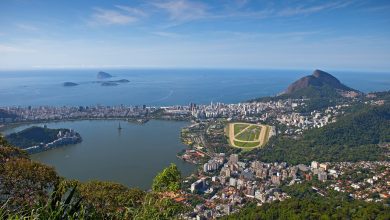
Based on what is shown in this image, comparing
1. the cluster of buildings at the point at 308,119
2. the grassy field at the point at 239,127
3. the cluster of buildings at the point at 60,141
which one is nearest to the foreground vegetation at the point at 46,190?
the cluster of buildings at the point at 60,141

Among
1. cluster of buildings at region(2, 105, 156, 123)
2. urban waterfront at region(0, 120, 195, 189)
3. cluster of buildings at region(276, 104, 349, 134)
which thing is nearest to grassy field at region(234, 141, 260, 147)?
urban waterfront at region(0, 120, 195, 189)

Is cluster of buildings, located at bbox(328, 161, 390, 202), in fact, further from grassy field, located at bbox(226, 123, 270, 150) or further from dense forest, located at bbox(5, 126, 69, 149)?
dense forest, located at bbox(5, 126, 69, 149)

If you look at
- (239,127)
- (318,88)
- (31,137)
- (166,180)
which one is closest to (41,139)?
(31,137)

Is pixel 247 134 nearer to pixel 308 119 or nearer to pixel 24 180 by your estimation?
pixel 308 119

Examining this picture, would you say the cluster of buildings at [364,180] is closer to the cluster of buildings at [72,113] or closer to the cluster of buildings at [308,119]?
the cluster of buildings at [308,119]

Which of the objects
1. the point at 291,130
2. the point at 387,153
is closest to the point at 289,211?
the point at 387,153

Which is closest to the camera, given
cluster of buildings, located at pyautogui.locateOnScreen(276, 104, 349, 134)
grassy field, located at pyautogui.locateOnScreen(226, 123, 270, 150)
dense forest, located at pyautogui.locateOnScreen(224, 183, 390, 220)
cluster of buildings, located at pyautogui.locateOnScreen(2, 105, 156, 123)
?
dense forest, located at pyautogui.locateOnScreen(224, 183, 390, 220)
